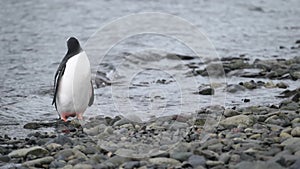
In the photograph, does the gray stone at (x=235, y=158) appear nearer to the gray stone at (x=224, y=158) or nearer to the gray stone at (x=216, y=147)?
the gray stone at (x=224, y=158)

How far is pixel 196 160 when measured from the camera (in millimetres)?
5684

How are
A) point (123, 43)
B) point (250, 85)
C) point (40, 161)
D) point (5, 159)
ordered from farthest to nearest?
point (123, 43) < point (250, 85) < point (5, 159) < point (40, 161)

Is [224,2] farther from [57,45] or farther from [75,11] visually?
[57,45]

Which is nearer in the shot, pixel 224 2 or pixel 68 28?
pixel 68 28

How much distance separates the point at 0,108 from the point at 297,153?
5.59 m

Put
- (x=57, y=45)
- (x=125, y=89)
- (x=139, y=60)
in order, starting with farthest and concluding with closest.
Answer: (x=57, y=45) → (x=139, y=60) → (x=125, y=89)

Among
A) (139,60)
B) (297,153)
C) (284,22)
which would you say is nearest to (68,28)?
(139,60)

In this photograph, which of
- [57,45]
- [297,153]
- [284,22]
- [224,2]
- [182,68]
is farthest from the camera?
[224,2]

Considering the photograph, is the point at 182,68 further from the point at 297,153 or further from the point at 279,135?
the point at 297,153

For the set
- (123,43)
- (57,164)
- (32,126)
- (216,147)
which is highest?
(123,43)

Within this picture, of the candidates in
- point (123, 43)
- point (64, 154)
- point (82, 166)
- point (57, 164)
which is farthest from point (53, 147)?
point (123, 43)

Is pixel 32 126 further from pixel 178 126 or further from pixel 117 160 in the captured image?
pixel 117 160

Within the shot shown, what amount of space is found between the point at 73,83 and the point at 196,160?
2.98m

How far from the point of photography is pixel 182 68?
12891 mm
